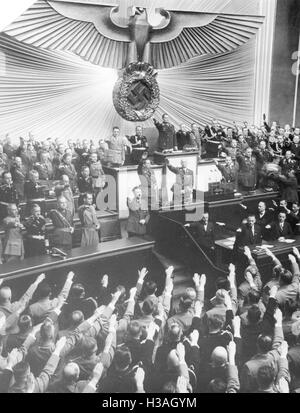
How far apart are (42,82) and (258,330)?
4318 millimetres

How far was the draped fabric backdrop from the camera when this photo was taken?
6.80 meters

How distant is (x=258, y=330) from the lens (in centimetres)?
561

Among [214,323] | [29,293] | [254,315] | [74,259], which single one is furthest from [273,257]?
[29,293]

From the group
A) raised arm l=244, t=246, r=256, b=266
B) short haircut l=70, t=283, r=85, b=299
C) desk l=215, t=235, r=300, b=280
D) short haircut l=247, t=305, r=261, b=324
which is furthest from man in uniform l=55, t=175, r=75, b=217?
short haircut l=247, t=305, r=261, b=324

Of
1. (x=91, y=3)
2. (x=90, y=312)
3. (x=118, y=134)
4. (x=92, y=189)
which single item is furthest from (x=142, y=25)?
(x=90, y=312)

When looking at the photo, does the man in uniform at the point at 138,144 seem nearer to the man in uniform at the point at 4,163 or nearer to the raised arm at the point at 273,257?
the man in uniform at the point at 4,163

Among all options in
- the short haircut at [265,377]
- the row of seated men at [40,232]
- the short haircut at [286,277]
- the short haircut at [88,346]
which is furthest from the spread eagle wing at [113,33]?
the short haircut at [265,377]

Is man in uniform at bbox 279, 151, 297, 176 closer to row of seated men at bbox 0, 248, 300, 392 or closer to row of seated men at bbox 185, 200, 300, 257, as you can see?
row of seated men at bbox 185, 200, 300, 257

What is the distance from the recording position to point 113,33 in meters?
7.20

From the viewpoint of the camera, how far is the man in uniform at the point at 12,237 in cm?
605

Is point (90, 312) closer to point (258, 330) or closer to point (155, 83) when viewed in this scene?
point (258, 330)

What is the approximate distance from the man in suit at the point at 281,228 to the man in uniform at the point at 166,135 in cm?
211

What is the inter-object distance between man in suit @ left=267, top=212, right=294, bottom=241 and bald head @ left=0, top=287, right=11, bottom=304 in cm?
378

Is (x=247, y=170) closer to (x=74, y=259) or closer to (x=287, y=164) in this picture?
(x=287, y=164)
